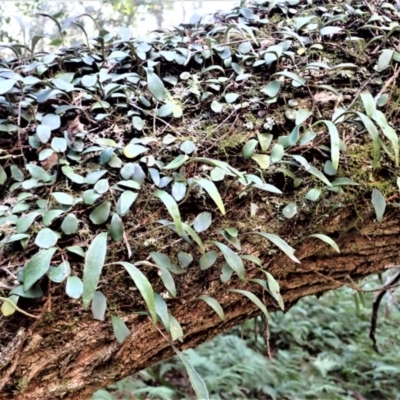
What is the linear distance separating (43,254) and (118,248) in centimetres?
17

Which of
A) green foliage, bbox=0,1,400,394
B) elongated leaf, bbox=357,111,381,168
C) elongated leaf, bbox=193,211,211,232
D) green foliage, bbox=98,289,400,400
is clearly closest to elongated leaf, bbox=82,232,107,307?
green foliage, bbox=0,1,400,394

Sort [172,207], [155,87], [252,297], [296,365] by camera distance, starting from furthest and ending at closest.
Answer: [296,365] < [155,87] < [252,297] < [172,207]

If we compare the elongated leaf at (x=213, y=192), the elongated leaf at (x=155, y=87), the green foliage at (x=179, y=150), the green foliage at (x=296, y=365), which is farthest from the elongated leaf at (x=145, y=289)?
the green foliage at (x=296, y=365)

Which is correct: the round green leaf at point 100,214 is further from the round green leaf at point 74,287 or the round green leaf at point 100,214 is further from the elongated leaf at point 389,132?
the elongated leaf at point 389,132

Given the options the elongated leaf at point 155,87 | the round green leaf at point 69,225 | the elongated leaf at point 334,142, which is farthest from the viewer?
the elongated leaf at point 155,87

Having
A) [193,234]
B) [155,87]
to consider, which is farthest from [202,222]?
[155,87]

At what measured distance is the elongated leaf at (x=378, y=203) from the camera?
3.37 ft

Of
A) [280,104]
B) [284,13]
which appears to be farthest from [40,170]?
[284,13]

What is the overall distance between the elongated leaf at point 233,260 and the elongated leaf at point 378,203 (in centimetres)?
39

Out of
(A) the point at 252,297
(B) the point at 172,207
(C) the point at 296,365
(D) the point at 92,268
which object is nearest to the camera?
(D) the point at 92,268

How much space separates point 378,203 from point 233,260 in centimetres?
43

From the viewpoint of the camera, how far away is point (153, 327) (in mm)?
951

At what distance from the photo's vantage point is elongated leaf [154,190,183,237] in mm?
850

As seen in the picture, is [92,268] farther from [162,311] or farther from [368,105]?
[368,105]
